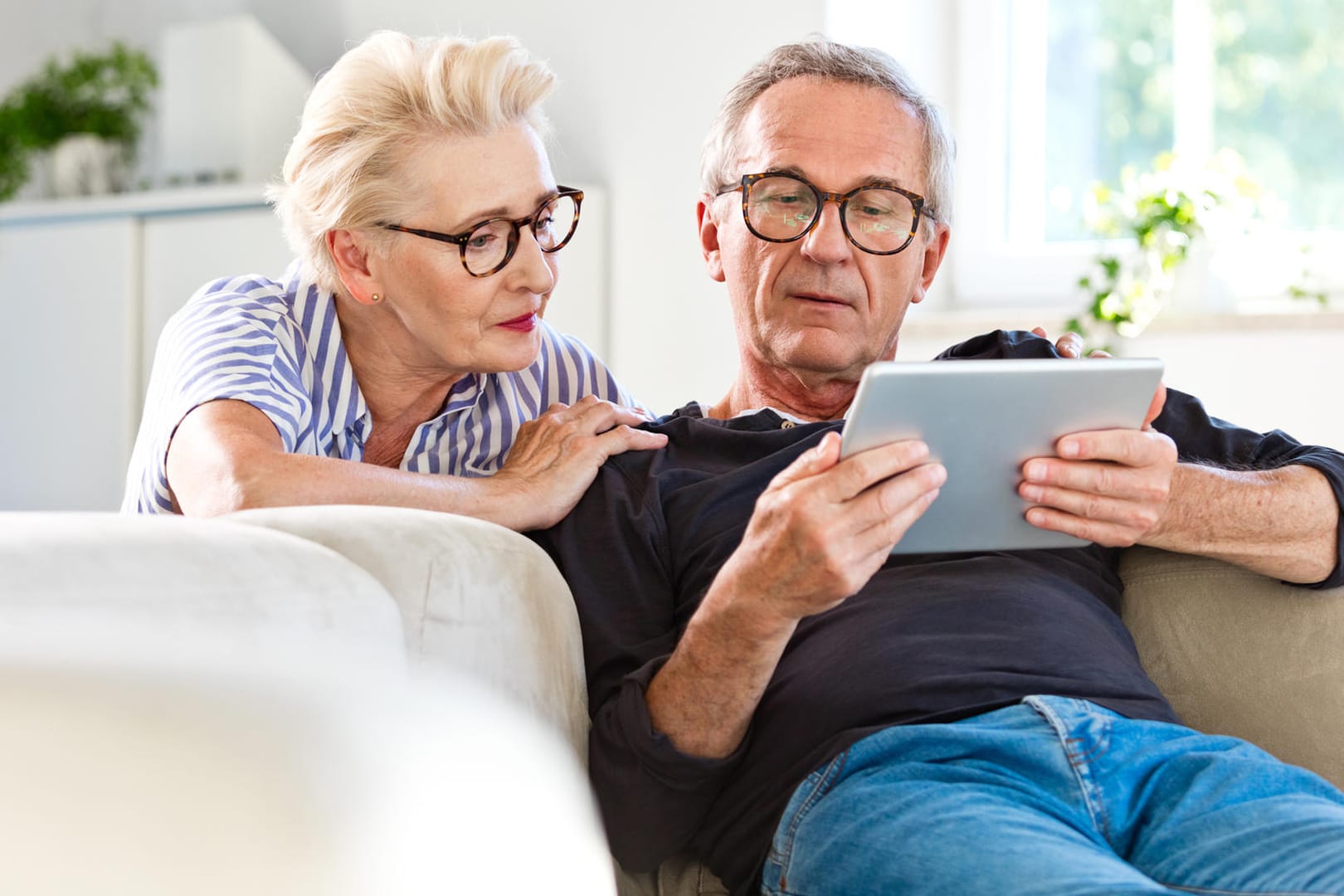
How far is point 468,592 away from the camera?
1.05 m

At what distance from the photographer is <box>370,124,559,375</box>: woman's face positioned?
151 cm

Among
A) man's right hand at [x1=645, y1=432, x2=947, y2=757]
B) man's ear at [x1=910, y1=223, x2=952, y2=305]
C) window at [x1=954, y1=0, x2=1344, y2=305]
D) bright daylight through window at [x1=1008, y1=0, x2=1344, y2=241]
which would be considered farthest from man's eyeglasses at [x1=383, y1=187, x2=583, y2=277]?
bright daylight through window at [x1=1008, y1=0, x2=1344, y2=241]

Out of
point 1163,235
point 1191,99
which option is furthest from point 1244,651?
point 1191,99

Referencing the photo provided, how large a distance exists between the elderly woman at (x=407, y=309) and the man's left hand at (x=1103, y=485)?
496 mm

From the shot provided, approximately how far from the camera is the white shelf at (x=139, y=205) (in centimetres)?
311

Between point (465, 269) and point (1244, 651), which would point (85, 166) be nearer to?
point (465, 269)

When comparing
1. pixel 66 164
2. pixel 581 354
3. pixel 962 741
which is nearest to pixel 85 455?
pixel 66 164

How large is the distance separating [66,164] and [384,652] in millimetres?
2932

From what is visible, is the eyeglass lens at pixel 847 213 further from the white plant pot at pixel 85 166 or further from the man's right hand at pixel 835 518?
the white plant pot at pixel 85 166

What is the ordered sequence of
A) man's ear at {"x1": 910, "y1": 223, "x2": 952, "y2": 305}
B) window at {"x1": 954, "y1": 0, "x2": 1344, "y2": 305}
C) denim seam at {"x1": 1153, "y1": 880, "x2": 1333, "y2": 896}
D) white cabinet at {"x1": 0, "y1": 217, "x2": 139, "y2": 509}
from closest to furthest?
denim seam at {"x1": 1153, "y1": 880, "x2": 1333, "y2": 896}
man's ear at {"x1": 910, "y1": 223, "x2": 952, "y2": 305}
window at {"x1": 954, "y1": 0, "x2": 1344, "y2": 305}
white cabinet at {"x1": 0, "y1": 217, "x2": 139, "y2": 509}

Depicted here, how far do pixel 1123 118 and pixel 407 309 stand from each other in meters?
1.94

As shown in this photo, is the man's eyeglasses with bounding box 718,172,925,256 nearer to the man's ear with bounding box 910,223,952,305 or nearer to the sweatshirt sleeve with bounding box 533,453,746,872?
the man's ear with bounding box 910,223,952,305

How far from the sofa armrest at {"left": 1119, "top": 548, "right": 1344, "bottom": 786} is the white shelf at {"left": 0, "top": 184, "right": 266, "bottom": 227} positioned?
7.46 ft

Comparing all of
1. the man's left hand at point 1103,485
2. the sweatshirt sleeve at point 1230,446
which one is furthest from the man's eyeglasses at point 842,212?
the man's left hand at point 1103,485
